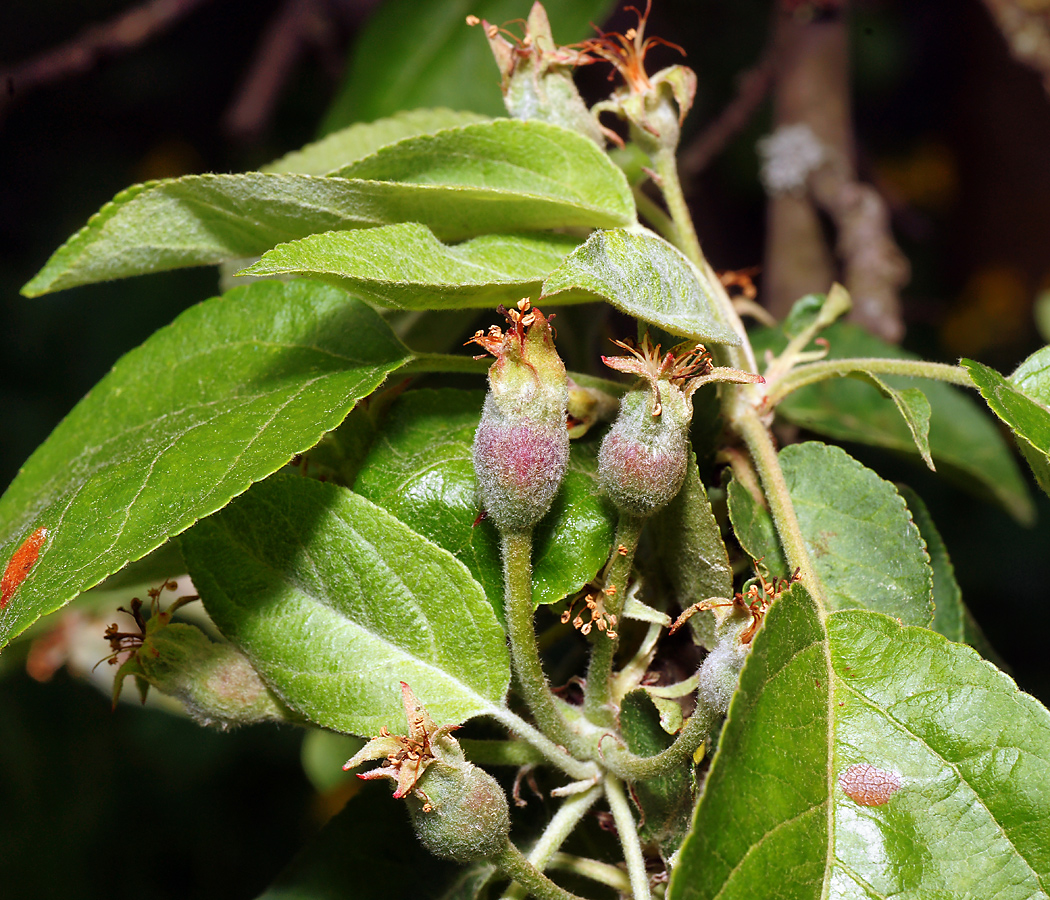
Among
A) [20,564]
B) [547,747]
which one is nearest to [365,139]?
[20,564]

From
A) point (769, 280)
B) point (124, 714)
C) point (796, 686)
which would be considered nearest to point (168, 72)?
point (124, 714)

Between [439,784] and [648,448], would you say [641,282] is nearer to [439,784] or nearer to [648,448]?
[648,448]

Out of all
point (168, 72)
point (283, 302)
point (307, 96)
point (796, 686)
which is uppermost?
point (168, 72)

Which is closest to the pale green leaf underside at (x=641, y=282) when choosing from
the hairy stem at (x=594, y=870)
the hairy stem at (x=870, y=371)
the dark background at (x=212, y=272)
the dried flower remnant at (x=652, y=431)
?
the dried flower remnant at (x=652, y=431)

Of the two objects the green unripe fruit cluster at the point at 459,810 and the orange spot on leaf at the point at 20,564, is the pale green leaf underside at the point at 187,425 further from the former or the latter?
the green unripe fruit cluster at the point at 459,810

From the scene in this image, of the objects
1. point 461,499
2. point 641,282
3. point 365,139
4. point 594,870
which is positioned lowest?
point 594,870

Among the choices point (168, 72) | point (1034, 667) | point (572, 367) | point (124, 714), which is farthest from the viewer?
point (168, 72)

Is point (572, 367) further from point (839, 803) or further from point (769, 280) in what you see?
point (769, 280)
